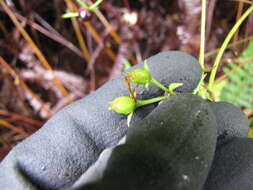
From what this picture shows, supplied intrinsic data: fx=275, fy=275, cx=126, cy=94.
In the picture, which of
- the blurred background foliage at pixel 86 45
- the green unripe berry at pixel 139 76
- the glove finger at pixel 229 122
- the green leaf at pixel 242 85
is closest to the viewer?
the green unripe berry at pixel 139 76

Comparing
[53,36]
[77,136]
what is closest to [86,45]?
[53,36]

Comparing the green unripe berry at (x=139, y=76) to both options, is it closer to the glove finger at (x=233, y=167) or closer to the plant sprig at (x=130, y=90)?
the plant sprig at (x=130, y=90)

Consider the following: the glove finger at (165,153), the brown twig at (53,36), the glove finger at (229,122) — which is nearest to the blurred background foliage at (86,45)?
the brown twig at (53,36)

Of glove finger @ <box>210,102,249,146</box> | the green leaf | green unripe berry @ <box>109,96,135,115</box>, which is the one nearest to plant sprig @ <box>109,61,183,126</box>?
green unripe berry @ <box>109,96,135,115</box>

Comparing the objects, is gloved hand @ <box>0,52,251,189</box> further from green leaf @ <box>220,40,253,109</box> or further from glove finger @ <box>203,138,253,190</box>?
green leaf @ <box>220,40,253,109</box>

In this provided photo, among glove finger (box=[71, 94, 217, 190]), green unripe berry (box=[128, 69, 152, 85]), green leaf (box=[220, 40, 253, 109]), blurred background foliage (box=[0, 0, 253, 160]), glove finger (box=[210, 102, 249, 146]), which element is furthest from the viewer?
blurred background foliage (box=[0, 0, 253, 160])

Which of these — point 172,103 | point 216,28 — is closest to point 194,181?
point 172,103
